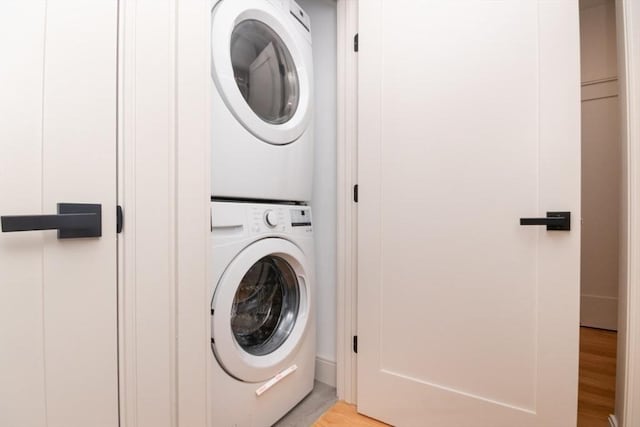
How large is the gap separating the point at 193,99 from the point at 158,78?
3.5 inches

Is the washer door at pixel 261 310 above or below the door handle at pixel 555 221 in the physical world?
below

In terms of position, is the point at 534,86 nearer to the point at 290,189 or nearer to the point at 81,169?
the point at 290,189

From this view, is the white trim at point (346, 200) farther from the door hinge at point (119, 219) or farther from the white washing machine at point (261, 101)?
the door hinge at point (119, 219)

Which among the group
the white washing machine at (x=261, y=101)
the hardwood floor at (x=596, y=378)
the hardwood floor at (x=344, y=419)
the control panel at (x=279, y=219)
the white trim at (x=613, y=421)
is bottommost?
the hardwood floor at (x=344, y=419)

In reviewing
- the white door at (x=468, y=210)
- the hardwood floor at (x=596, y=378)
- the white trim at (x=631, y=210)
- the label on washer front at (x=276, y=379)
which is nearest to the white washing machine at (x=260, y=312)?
the label on washer front at (x=276, y=379)

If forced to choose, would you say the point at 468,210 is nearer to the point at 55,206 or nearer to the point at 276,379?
the point at 276,379

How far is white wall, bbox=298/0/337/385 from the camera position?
1411 millimetres

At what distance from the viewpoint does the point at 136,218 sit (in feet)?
2.03

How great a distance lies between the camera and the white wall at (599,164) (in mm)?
1988

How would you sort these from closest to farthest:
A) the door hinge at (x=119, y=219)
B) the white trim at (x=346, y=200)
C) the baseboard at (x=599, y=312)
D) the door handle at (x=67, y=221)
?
the door handle at (x=67, y=221) < the door hinge at (x=119, y=219) < the white trim at (x=346, y=200) < the baseboard at (x=599, y=312)

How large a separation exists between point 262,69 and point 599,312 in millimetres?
2719

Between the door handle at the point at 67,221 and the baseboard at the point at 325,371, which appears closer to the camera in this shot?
the door handle at the point at 67,221

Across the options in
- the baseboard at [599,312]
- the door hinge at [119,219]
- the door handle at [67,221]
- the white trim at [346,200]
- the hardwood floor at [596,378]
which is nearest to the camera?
the door handle at [67,221]

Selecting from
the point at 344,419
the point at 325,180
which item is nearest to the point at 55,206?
the point at 325,180
